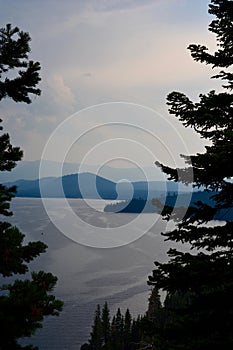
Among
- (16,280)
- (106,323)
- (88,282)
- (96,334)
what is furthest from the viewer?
(88,282)

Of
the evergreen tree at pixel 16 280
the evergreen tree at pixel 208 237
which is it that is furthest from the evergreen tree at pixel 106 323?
the evergreen tree at pixel 16 280

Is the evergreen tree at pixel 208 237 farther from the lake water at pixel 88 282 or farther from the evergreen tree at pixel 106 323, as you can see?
the lake water at pixel 88 282

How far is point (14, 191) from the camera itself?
8.15m

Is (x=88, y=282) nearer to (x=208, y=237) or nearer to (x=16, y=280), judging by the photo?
(x=208, y=237)

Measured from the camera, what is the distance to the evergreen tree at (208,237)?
9070 millimetres

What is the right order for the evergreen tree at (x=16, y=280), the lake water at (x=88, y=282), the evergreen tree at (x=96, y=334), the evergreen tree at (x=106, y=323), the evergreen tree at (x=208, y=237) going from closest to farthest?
1. the evergreen tree at (x=16, y=280)
2. the evergreen tree at (x=208, y=237)
3. the evergreen tree at (x=96, y=334)
4. the evergreen tree at (x=106, y=323)
5. the lake water at (x=88, y=282)

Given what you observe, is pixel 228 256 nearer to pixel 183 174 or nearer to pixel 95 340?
pixel 183 174

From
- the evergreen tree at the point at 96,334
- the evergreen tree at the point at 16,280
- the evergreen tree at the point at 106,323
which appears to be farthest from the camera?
the evergreen tree at the point at 106,323

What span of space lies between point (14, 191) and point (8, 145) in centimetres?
112

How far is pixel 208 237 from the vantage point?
33.7ft

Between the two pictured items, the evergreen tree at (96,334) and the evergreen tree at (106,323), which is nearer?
the evergreen tree at (96,334)

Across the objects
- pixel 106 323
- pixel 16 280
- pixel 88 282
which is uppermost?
pixel 88 282

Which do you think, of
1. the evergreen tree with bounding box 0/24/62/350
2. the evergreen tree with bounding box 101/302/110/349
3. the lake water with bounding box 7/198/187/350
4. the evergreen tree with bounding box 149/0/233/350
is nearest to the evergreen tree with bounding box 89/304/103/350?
the evergreen tree with bounding box 101/302/110/349

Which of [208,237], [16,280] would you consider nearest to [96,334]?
[208,237]
